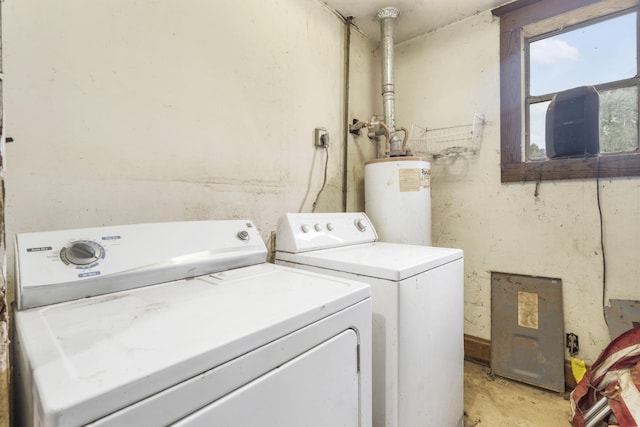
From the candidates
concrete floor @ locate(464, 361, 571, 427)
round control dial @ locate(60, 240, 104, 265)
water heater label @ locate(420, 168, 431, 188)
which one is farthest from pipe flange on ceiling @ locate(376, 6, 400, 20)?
concrete floor @ locate(464, 361, 571, 427)

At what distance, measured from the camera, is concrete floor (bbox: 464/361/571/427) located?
5.06 feet

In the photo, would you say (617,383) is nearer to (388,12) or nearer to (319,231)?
(319,231)

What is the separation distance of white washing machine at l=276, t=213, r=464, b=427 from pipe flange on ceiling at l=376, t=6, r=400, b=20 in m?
1.48

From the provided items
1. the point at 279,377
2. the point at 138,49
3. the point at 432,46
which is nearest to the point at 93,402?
the point at 279,377

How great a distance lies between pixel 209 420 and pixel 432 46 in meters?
2.55

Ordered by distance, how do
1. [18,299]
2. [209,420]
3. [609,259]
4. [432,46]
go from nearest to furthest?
[209,420] < [18,299] < [609,259] < [432,46]

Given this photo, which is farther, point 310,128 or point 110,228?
point 310,128

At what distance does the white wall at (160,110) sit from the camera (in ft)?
3.22

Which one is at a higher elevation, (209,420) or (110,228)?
(110,228)

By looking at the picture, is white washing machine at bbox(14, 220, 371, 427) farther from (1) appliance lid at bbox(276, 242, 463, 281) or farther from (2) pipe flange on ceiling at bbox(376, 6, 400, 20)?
(2) pipe flange on ceiling at bbox(376, 6, 400, 20)

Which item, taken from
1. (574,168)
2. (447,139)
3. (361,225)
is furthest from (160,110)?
(574,168)

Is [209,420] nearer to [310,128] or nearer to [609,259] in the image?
[310,128]

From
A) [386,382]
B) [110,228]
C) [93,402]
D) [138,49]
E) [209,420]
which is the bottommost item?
[386,382]

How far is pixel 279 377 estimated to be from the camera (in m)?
0.64
